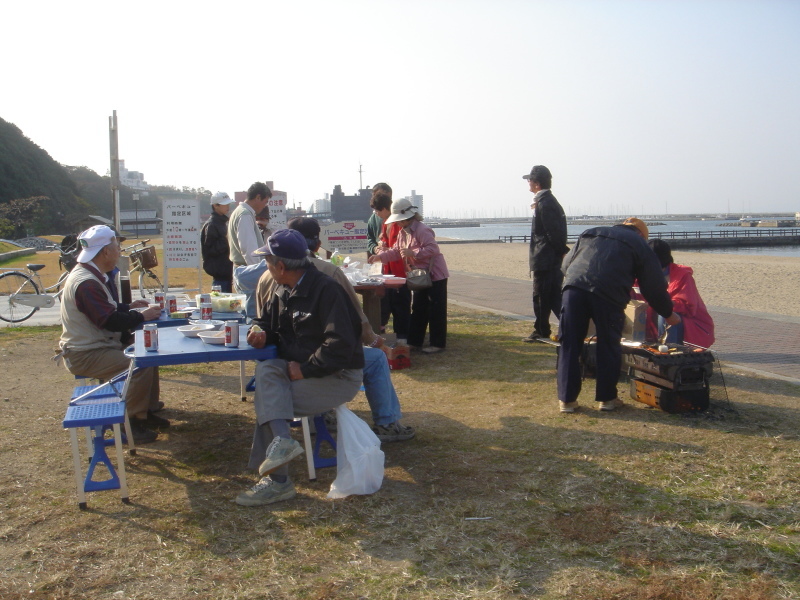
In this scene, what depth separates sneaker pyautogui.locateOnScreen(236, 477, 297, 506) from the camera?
148 inches

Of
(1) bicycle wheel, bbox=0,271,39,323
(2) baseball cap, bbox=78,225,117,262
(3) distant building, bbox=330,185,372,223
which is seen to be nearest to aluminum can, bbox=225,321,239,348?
(2) baseball cap, bbox=78,225,117,262

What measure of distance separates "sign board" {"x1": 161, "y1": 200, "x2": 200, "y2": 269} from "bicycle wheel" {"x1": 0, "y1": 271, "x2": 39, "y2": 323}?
222 cm

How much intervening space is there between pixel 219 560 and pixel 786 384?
5.20 metres

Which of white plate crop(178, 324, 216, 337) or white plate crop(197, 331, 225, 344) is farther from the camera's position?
white plate crop(178, 324, 216, 337)

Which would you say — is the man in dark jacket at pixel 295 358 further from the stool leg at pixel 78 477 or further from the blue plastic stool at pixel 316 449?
the stool leg at pixel 78 477

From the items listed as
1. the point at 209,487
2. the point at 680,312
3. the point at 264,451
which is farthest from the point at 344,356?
the point at 680,312

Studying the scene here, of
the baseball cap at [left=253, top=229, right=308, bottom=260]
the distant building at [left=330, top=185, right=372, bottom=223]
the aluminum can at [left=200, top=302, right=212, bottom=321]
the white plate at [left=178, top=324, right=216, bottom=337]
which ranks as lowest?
the white plate at [left=178, top=324, right=216, bottom=337]

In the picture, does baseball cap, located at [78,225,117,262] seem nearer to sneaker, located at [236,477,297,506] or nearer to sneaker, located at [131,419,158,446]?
sneaker, located at [131,419,158,446]

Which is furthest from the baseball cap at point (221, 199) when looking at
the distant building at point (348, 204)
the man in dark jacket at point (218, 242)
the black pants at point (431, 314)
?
the distant building at point (348, 204)

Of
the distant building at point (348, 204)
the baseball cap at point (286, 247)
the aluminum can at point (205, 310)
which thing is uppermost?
the distant building at point (348, 204)

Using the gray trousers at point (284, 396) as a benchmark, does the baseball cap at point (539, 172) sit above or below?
above

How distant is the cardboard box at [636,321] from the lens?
635 centimetres

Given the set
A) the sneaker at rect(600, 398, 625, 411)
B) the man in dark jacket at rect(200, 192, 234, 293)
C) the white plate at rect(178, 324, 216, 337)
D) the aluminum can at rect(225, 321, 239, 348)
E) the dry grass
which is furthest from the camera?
the man in dark jacket at rect(200, 192, 234, 293)

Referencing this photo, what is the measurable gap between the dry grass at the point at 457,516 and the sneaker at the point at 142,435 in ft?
0.26
